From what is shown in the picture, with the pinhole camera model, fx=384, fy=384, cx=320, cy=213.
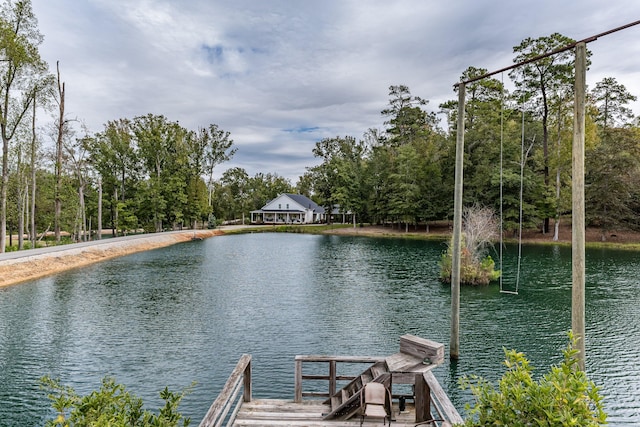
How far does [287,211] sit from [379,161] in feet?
74.0

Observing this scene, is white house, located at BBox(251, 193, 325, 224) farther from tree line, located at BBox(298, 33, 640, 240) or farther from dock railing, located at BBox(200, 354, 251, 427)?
dock railing, located at BBox(200, 354, 251, 427)

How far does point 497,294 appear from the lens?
16.9 metres

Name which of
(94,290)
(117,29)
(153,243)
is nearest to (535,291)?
(94,290)

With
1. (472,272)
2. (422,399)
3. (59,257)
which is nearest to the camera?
(422,399)

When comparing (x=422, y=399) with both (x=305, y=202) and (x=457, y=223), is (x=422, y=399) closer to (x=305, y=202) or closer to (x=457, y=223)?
(x=457, y=223)

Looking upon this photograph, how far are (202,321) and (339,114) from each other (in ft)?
182

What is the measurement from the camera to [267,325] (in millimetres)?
12602

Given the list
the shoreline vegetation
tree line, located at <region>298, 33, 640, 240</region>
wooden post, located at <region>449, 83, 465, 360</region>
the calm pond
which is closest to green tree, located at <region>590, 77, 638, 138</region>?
tree line, located at <region>298, 33, 640, 240</region>

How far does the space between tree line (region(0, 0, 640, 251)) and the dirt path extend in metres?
2.83

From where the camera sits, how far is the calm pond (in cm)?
851

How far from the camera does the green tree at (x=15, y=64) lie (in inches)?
830

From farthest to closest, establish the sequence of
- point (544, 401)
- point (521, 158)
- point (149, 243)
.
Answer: point (149, 243) → point (521, 158) → point (544, 401)

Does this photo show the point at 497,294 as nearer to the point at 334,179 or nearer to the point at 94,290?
the point at 94,290

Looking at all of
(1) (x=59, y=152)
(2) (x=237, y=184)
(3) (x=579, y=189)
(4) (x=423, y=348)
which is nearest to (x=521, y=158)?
(3) (x=579, y=189)
